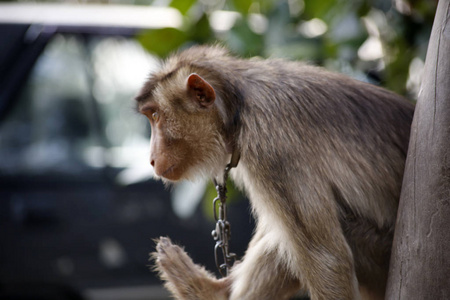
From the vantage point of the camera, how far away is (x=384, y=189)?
2434mm

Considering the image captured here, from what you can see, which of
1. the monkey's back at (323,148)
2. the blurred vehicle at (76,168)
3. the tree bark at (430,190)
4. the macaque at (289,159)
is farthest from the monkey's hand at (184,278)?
the blurred vehicle at (76,168)

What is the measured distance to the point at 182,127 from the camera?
264cm

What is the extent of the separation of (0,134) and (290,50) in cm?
248

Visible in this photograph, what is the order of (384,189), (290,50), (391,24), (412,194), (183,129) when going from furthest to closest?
(391,24) < (290,50) < (183,129) < (384,189) < (412,194)

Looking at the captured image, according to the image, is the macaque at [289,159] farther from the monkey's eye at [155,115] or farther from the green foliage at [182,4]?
the green foliage at [182,4]

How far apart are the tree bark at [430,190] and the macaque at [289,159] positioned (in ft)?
1.08

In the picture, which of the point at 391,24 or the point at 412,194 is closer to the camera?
the point at 412,194

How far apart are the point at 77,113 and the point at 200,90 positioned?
2448mm

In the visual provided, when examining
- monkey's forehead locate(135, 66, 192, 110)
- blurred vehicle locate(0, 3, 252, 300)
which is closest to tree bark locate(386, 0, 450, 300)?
monkey's forehead locate(135, 66, 192, 110)

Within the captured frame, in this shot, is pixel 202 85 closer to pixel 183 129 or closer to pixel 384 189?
pixel 183 129

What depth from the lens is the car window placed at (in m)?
4.67

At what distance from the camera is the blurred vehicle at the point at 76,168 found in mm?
4645

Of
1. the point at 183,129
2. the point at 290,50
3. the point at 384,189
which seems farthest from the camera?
the point at 290,50

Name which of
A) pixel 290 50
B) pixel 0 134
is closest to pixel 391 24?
pixel 290 50
